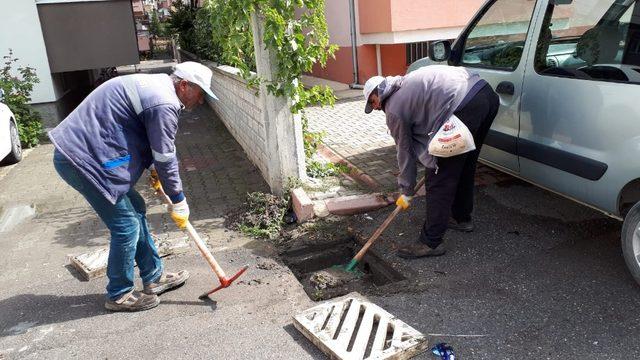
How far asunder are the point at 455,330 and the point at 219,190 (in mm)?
3589

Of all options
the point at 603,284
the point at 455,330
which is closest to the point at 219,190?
the point at 455,330

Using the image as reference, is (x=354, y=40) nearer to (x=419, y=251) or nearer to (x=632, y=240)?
(x=419, y=251)

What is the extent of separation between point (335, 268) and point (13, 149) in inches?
236

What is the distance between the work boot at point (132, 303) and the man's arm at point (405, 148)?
197cm

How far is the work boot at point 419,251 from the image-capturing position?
394cm

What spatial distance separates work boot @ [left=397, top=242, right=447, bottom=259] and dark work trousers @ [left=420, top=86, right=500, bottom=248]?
4 centimetres

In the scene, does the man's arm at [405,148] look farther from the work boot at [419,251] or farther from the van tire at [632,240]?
the van tire at [632,240]

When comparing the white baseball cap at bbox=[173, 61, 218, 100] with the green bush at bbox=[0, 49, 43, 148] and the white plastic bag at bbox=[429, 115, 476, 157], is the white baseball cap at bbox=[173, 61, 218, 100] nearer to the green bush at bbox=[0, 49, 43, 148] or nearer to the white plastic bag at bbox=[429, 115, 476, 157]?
the white plastic bag at bbox=[429, 115, 476, 157]

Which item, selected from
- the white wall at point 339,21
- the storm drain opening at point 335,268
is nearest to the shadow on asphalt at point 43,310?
the storm drain opening at point 335,268

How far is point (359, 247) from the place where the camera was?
4395 mm

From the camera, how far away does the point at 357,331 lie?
10.4ft

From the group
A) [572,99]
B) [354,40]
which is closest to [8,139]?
[354,40]

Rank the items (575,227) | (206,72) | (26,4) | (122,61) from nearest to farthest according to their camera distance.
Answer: (206,72) → (575,227) → (26,4) → (122,61)

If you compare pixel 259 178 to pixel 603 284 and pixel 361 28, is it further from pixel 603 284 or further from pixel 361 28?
pixel 361 28
